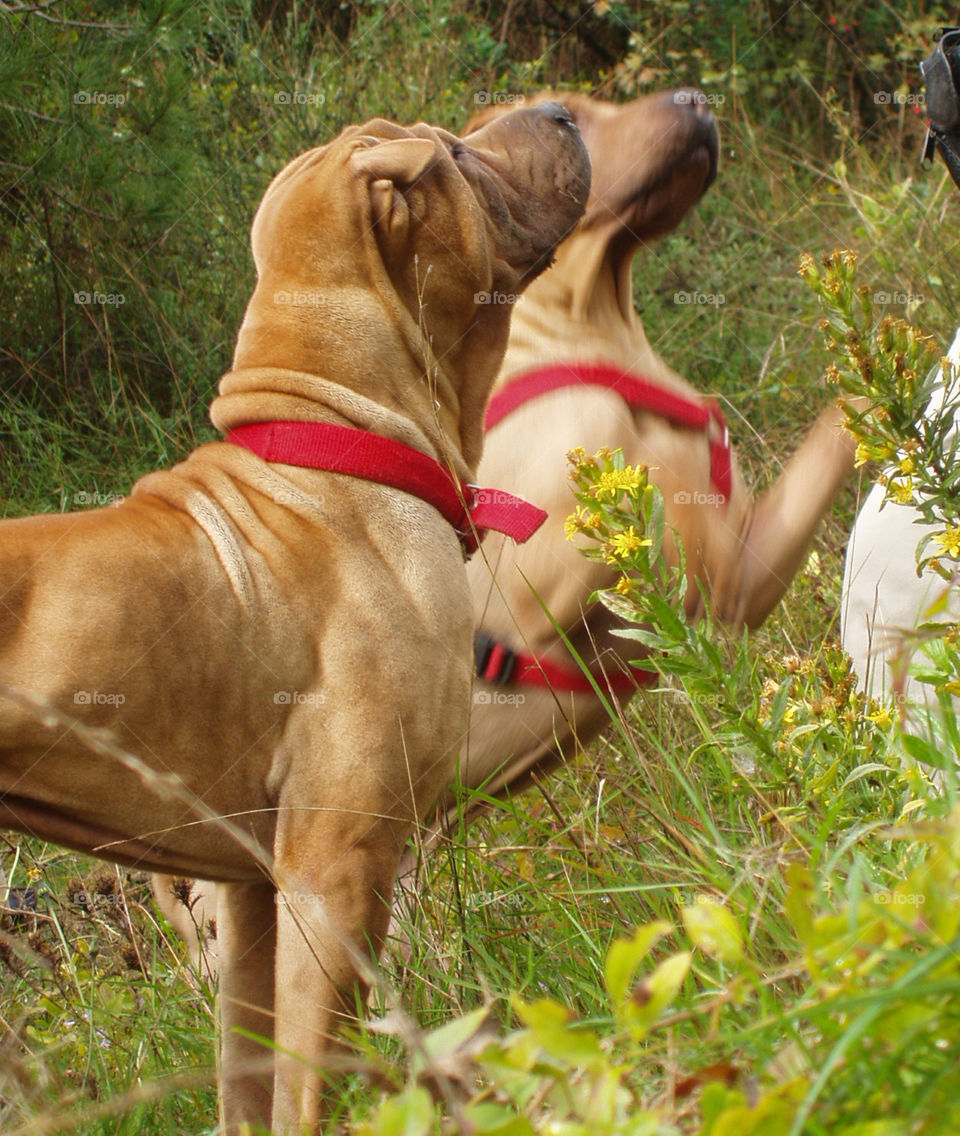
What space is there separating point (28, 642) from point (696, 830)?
3.74ft

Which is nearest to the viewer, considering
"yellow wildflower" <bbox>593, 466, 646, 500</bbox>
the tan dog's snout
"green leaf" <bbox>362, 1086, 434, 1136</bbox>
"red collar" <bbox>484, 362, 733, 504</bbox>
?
"green leaf" <bbox>362, 1086, 434, 1136</bbox>

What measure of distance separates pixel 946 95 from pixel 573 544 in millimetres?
1151

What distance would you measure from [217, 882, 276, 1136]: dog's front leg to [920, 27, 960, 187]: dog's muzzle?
184 cm

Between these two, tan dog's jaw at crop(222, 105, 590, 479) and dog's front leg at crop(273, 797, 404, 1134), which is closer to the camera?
dog's front leg at crop(273, 797, 404, 1134)

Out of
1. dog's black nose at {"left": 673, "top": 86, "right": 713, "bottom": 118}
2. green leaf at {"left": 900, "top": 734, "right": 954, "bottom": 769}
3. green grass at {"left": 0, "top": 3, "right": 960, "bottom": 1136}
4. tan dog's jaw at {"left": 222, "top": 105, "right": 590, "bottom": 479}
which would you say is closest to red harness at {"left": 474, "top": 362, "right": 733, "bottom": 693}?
green grass at {"left": 0, "top": 3, "right": 960, "bottom": 1136}

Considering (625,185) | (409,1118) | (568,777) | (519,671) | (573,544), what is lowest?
(568,777)

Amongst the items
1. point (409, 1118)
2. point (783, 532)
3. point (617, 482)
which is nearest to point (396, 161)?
point (617, 482)

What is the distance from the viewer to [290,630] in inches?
84.0

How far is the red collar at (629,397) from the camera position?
10.1 ft

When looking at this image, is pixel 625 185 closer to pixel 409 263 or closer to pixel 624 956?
pixel 409 263

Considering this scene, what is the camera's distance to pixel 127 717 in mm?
1983

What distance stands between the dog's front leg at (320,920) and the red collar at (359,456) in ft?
2.03

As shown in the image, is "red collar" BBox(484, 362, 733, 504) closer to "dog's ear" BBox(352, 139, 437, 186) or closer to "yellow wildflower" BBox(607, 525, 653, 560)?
"dog's ear" BBox(352, 139, 437, 186)

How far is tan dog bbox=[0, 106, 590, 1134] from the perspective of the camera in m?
1.97
